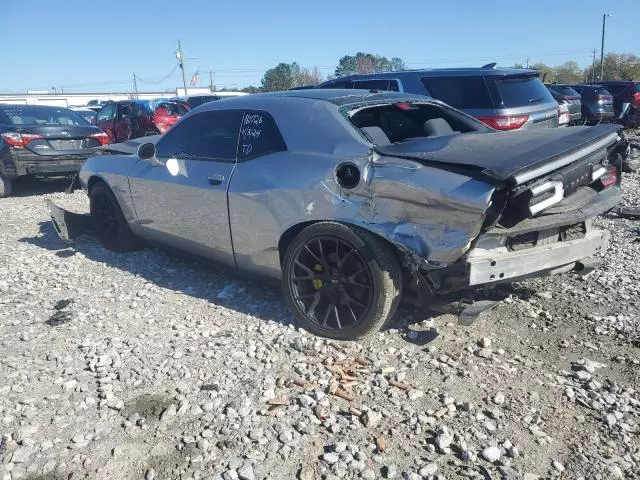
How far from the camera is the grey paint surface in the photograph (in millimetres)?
3004

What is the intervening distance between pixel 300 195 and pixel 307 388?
126 centimetres

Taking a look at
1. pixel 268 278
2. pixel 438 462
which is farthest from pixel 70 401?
pixel 438 462

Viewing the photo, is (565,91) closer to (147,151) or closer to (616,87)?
(616,87)

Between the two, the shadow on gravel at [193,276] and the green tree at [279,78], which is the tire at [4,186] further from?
the green tree at [279,78]

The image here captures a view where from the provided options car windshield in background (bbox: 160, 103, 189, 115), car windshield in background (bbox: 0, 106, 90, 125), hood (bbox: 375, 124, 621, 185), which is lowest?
hood (bbox: 375, 124, 621, 185)

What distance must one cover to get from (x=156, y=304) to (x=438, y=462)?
2.74 m

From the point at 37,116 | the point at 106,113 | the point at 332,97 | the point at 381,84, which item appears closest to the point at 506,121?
the point at 381,84

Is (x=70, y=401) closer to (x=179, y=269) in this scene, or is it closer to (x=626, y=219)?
(x=179, y=269)

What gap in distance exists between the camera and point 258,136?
403cm

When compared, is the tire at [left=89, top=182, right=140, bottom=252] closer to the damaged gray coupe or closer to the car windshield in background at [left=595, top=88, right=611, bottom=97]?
the damaged gray coupe

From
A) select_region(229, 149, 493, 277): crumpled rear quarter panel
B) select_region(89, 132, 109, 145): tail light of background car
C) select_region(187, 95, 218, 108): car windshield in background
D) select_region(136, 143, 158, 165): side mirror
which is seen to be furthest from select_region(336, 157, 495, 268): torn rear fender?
select_region(187, 95, 218, 108): car windshield in background

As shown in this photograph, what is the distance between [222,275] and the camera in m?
4.96

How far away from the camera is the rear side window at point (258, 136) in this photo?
3906mm

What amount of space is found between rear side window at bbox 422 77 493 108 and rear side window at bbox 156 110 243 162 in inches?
171
